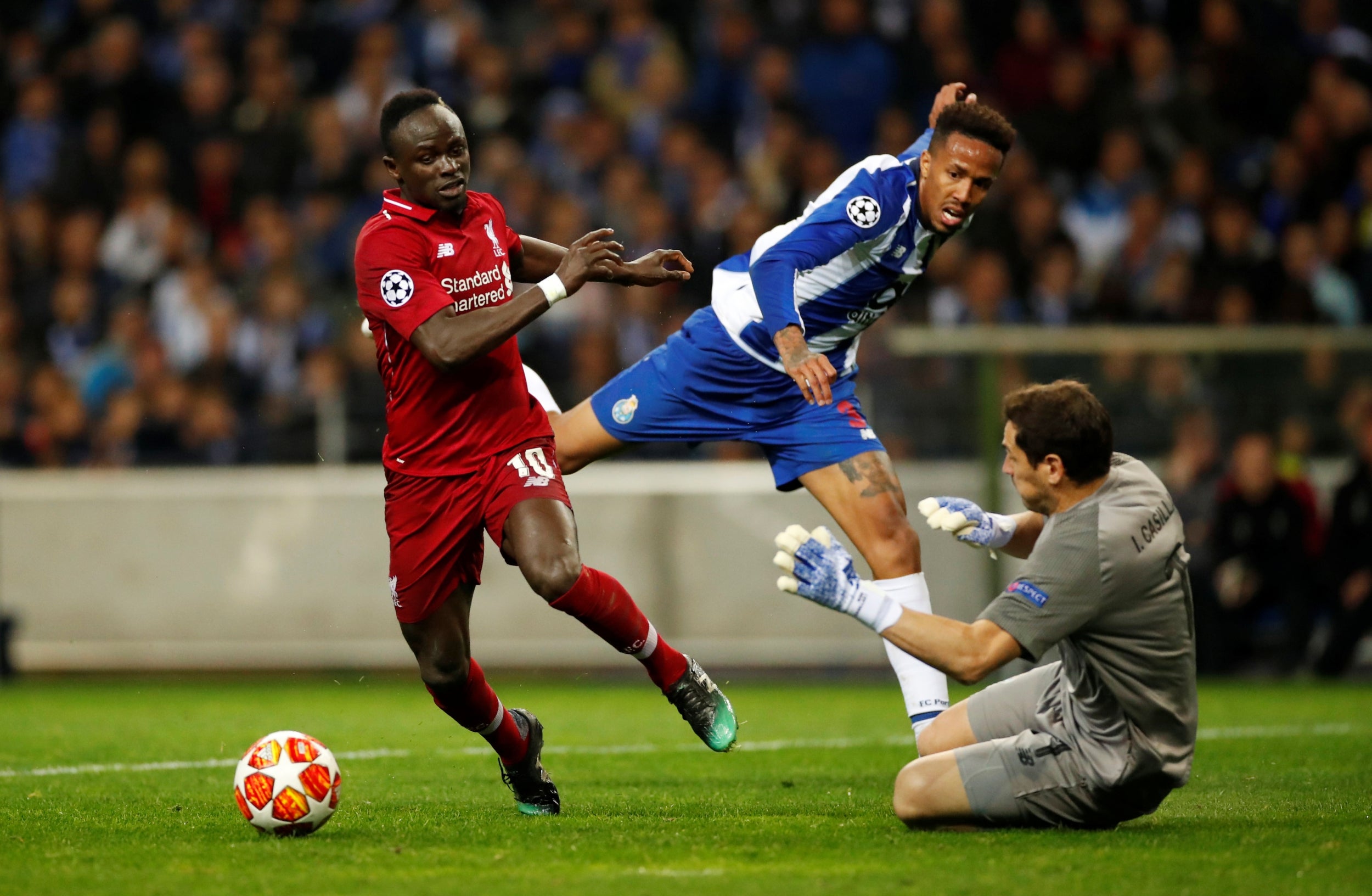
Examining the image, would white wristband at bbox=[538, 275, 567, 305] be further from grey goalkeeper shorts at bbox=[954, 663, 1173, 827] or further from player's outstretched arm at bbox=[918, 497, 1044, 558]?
grey goalkeeper shorts at bbox=[954, 663, 1173, 827]

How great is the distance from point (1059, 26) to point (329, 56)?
6.60 m

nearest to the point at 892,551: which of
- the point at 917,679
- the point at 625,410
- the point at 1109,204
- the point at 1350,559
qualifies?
the point at 917,679

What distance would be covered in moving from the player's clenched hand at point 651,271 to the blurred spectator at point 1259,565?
6.52 m

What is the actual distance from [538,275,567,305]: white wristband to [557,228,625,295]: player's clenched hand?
0.01m

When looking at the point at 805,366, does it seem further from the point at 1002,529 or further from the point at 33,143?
the point at 33,143

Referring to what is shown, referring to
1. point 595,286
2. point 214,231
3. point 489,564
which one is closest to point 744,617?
point 489,564

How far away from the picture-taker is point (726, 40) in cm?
1513

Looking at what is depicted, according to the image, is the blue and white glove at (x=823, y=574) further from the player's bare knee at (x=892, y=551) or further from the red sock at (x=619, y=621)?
the player's bare knee at (x=892, y=551)

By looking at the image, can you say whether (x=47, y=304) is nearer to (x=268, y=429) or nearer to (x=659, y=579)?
(x=268, y=429)

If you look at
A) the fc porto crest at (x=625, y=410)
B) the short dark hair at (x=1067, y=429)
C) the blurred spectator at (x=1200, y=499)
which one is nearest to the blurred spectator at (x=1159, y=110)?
the blurred spectator at (x=1200, y=499)

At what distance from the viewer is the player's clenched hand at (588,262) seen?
596 centimetres

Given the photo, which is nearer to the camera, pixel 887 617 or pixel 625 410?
pixel 887 617

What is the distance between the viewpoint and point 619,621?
Answer: 6152 millimetres

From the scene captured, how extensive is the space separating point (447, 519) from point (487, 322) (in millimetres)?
739
